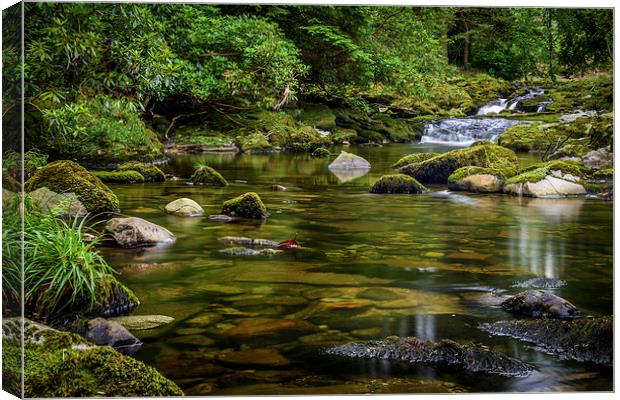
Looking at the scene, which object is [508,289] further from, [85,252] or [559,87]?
[85,252]

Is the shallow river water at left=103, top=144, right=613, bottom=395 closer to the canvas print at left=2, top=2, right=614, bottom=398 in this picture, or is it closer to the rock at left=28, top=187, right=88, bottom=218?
the canvas print at left=2, top=2, right=614, bottom=398

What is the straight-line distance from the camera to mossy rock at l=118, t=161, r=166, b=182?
599 cm

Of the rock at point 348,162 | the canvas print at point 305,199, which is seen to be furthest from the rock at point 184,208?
the rock at point 348,162

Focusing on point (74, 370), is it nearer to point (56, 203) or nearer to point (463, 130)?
A: point (56, 203)

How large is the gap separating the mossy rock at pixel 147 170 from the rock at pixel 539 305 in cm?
279

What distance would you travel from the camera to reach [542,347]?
14.2ft

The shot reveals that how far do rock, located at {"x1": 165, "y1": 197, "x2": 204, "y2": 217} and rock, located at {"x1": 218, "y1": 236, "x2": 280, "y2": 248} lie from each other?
0.32m

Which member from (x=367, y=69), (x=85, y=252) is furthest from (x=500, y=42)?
(x=85, y=252)

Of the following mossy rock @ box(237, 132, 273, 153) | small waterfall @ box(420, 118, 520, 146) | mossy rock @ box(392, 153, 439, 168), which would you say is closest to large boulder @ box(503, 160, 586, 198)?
small waterfall @ box(420, 118, 520, 146)

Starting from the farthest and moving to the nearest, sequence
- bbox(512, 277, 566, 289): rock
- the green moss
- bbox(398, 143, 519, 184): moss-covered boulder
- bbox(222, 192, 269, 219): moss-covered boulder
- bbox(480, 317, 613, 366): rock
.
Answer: bbox(398, 143, 519, 184): moss-covered boulder
the green moss
bbox(222, 192, 269, 219): moss-covered boulder
bbox(512, 277, 566, 289): rock
bbox(480, 317, 613, 366): rock

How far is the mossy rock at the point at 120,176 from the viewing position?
18.5 feet

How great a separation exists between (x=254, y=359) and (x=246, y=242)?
4.53ft

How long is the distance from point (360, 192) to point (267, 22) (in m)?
1.49

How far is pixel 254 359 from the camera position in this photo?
4.12 metres
